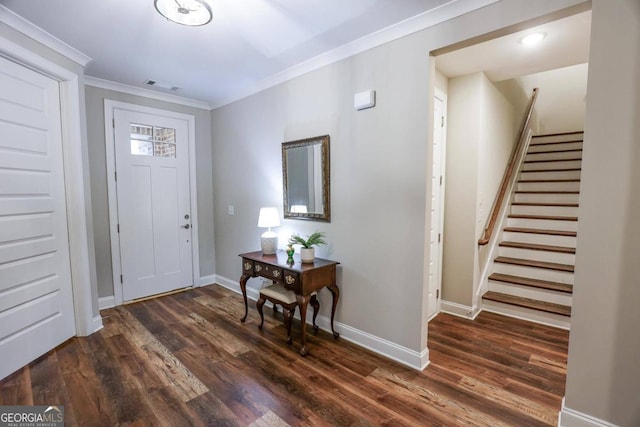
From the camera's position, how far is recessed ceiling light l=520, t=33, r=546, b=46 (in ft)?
7.25

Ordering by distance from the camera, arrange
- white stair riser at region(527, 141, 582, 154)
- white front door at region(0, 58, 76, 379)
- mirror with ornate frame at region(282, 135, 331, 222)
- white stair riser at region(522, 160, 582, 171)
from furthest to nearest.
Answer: white stair riser at region(527, 141, 582, 154) → white stair riser at region(522, 160, 582, 171) → mirror with ornate frame at region(282, 135, 331, 222) → white front door at region(0, 58, 76, 379)

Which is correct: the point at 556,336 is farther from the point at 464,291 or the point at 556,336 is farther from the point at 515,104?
the point at 515,104

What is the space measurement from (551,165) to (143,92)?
18.8 feet

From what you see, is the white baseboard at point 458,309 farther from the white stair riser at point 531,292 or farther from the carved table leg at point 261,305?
the carved table leg at point 261,305

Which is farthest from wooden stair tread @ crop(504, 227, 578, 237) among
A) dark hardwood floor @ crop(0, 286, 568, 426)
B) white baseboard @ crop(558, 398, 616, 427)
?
white baseboard @ crop(558, 398, 616, 427)

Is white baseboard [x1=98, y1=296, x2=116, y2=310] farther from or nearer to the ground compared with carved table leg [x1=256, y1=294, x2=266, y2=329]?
nearer to the ground

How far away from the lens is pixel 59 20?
6.98ft

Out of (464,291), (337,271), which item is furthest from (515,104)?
(337,271)

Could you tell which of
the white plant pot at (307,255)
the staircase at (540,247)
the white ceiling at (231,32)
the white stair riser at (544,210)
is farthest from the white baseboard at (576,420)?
the white stair riser at (544,210)

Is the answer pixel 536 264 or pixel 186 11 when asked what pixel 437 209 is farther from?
pixel 186 11

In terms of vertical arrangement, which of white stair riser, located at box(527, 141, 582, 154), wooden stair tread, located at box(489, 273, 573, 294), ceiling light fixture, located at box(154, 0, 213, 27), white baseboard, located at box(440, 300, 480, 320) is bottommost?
white baseboard, located at box(440, 300, 480, 320)

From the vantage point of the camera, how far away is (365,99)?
2.41 metres

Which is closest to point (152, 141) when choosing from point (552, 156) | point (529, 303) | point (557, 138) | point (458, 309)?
point (458, 309)

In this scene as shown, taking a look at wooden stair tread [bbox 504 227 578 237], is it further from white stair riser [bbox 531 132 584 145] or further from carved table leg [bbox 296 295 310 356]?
carved table leg [bbox 296 295 310 356]
